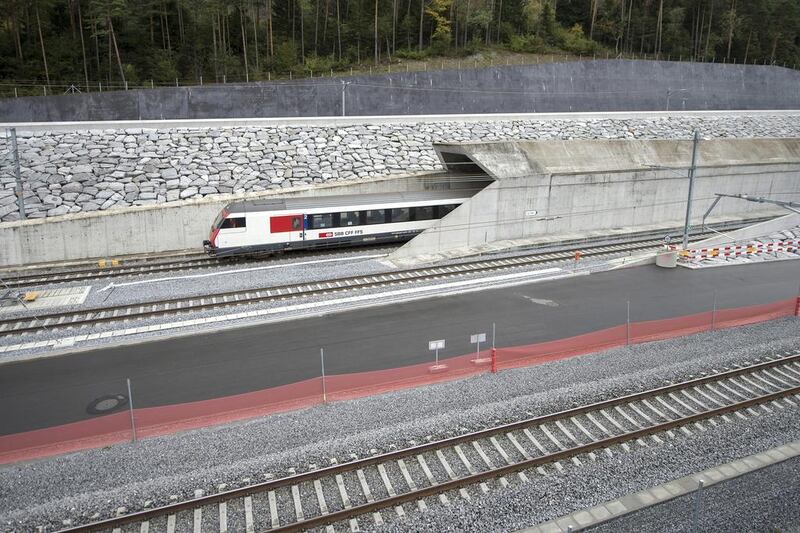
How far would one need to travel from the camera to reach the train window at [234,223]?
984 inches

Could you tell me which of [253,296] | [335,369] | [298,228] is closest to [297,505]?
[335,369]

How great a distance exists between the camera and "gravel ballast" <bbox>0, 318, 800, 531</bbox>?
10.5 meters

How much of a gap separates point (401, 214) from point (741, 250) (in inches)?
630

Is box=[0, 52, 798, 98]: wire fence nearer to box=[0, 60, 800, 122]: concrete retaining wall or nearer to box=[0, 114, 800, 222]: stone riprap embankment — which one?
box=[0, 60, 800, 122]: concrete retaining wall

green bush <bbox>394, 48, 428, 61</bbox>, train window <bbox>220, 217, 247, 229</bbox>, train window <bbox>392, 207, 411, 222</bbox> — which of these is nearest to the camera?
train window <bbox>220, 217, 247, 229</bbox>

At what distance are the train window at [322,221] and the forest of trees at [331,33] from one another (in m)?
29.1

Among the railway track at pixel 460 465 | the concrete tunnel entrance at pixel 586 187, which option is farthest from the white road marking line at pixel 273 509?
the concrete tunnel entrance at pixel 586 187

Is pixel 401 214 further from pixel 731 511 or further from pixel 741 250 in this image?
pixel 731 511

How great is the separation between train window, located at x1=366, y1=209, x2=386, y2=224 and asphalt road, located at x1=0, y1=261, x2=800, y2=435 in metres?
7.27

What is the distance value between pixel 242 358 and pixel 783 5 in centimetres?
8596

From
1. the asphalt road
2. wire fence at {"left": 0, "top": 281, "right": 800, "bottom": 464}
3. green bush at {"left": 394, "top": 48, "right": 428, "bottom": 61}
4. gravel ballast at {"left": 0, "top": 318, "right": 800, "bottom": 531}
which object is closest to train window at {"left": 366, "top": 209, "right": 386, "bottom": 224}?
the asphalt road

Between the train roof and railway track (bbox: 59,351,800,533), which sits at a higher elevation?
the train roof

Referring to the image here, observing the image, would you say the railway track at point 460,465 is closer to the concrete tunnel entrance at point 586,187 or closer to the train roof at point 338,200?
the concrete tunnel entrance at point 586,187

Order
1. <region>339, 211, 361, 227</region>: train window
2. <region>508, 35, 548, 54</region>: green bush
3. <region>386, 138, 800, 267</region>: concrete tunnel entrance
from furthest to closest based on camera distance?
1. <region>508, 35, 548, 54</region>: green bush
2. <region>386, 138, 800, 267</region>: concrete tunnel entrance
3. <region>339, 211, 361, 227</region>: train window
